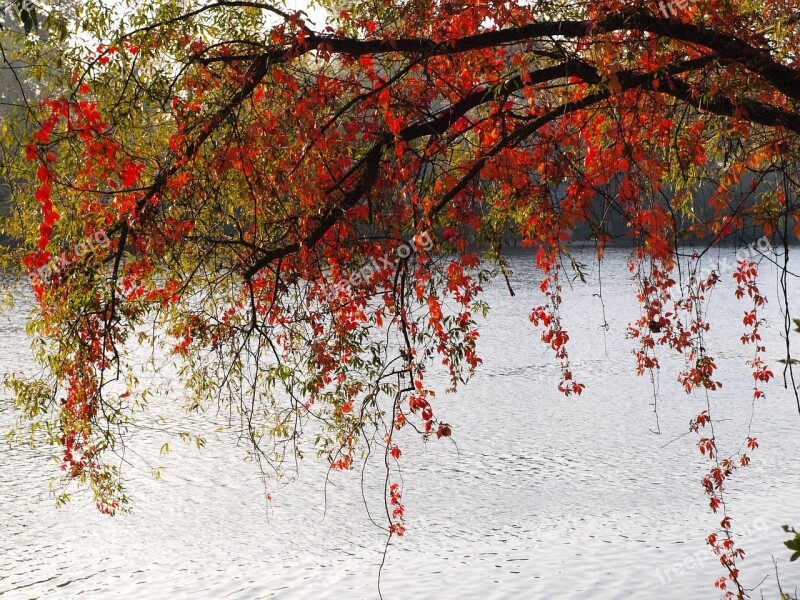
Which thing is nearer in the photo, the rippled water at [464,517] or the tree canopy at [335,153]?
the tree canopy at [335,153]

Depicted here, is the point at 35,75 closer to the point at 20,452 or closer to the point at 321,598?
the point at 321,598

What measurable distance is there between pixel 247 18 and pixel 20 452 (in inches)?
339

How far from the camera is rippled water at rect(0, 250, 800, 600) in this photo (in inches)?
354

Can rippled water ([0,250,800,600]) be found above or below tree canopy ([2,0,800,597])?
below

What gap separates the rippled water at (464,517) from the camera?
29.5 ft

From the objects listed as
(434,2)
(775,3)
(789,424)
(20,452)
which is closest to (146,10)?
(434,2)

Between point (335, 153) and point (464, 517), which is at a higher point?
point (335, 153)

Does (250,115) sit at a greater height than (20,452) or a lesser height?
greater

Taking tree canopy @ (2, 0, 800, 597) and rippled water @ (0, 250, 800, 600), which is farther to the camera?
rippled water @ (0, 250, 800, 600)

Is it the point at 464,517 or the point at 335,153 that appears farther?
the point at 464,517

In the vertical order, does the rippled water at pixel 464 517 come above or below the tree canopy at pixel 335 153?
below

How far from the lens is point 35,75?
5887mm

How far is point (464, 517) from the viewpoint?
1073cm

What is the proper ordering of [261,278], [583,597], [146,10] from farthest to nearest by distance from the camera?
[583,597] < [261,278] < [146,10]
